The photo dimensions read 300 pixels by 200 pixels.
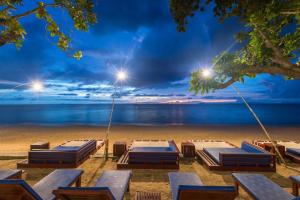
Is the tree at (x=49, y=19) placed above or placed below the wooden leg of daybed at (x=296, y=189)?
above

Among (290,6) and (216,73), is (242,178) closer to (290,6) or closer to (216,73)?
(216,73)

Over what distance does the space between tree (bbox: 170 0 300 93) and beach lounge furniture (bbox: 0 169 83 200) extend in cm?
497

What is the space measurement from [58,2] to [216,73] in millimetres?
5395

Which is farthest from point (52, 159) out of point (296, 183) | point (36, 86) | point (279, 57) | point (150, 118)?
point (150, 118)

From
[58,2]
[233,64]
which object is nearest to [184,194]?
[233,64]

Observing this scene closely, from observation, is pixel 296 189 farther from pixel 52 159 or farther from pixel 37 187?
pixel 52 159

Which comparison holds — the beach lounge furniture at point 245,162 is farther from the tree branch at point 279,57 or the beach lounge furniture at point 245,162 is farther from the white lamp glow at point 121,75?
the white lamp glow at point 121,75

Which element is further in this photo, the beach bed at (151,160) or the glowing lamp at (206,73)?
the beach bed at (151,160)

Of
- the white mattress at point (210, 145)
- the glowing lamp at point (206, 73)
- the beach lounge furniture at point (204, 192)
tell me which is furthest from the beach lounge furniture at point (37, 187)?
the white mattress at point (210, 145)

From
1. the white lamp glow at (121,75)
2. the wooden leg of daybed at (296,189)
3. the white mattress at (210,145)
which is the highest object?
the white lamp glow at (121,75)

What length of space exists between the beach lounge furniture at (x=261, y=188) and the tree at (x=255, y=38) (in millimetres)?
3039

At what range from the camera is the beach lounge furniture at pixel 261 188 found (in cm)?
515

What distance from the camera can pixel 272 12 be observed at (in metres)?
5.88

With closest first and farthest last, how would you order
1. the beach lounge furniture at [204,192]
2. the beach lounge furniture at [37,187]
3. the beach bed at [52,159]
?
the beach lounge furniture at [204,192] → the beach lounge furniture at [37,187] → the beach bed at [52,159]
